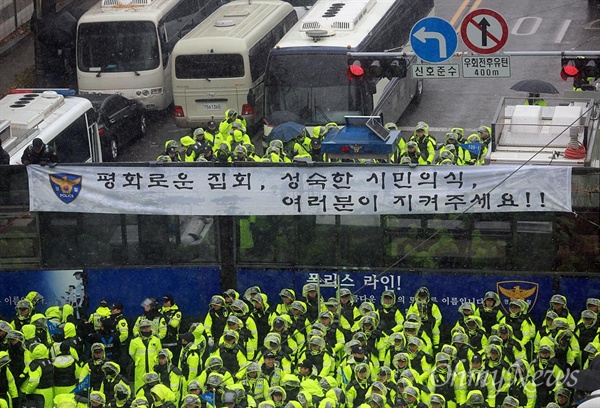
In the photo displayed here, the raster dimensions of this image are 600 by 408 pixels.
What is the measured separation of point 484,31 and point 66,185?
6093 millimetres

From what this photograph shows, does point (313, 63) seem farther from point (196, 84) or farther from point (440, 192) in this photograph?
point (440, 192)

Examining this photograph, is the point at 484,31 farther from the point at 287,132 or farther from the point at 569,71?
the point at 287,132

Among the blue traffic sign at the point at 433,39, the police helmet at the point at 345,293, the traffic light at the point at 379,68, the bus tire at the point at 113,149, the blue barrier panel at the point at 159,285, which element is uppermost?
the blue traffic sign at the point at 433,39

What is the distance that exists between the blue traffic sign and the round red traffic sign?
0.21 m

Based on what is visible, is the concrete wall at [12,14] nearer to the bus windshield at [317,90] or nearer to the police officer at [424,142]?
the bus windshield at [317,90]

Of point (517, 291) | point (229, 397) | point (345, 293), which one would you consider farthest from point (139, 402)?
point (517, 291)

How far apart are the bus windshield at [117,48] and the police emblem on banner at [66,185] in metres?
10.4

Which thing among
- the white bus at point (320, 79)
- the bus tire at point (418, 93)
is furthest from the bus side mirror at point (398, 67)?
the bus tire at point (418, 93)

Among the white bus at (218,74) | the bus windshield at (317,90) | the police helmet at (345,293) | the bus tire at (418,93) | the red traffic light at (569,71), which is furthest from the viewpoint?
the bus tire at (418,93)

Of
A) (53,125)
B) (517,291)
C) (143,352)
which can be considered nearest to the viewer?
(143,352)

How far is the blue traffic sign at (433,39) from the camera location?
57.3 ft

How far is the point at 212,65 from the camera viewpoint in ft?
84.7

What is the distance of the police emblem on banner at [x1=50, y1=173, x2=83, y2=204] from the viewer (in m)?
16.9

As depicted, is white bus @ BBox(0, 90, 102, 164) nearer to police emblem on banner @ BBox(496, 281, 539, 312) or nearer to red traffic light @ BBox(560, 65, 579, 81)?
police emblem on banner @ BBox(496, 281, 539, 312)
